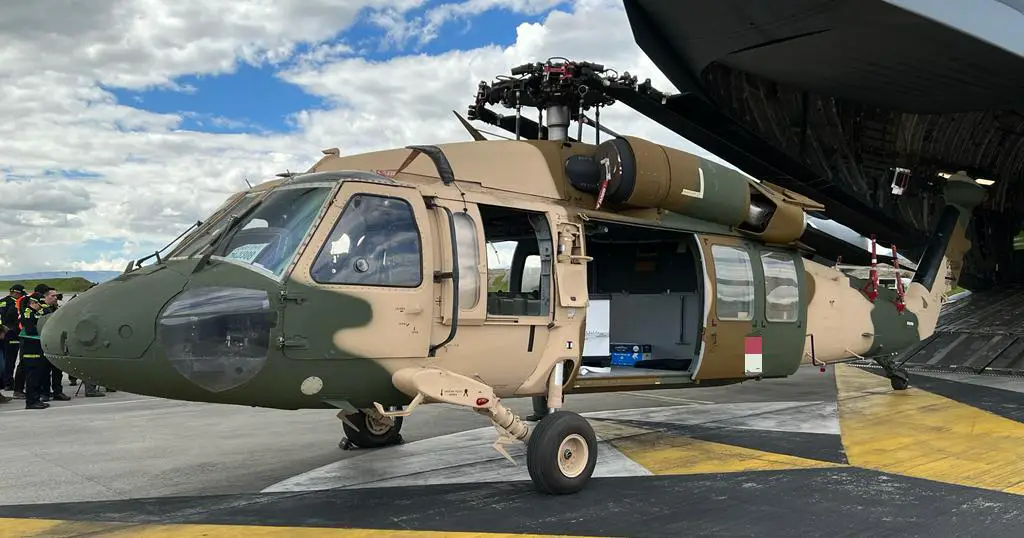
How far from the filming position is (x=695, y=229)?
773 cm

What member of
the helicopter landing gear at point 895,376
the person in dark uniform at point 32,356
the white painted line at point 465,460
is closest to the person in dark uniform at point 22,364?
the person in dark uniform at point 32,356

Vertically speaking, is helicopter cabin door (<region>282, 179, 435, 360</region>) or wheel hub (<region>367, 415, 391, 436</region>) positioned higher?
helicopter cabin door (<region>282, 179, 435, 360</region>)

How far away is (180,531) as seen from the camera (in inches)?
204

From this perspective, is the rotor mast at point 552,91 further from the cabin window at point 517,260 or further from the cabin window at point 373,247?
the cabin window at point 373,247

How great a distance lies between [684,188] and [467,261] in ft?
8.56

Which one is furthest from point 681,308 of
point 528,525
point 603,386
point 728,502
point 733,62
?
point 733,62

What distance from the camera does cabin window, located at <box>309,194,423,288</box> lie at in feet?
17.5

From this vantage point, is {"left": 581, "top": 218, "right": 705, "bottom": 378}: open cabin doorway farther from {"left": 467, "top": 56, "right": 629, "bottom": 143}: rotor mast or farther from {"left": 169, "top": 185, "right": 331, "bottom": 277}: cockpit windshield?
{"left": 169, "top": 185, "right": 331, "bottom": 277}: cockpit windshield

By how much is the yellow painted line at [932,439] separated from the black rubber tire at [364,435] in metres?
4.79

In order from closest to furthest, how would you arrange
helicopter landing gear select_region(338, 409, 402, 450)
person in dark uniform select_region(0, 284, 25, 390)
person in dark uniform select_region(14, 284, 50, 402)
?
helicopter landing gear select_region(338, 409, 402, 450) < person in dark uniform select_region(14, 284, 50, 402) < person in dark uniform select_region(0, 284, 25, 390)

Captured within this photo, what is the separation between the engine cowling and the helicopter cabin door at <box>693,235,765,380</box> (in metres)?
0.31

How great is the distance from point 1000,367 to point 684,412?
350 inches

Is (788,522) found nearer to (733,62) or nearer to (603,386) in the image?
(603,386)

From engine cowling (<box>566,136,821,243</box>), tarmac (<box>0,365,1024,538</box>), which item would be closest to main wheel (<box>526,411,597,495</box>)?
tarmac (<box>0,365,1024,538</box>)
